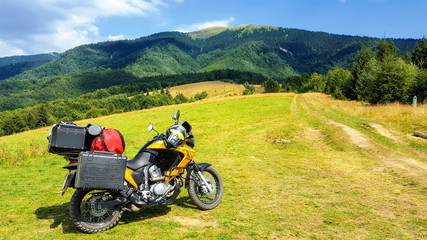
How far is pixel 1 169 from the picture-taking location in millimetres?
13867

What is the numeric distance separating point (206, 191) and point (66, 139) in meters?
3.75

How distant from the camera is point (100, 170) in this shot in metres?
5.80

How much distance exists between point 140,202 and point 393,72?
134 feet

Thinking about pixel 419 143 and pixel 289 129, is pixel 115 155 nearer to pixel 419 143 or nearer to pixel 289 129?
pixel 419 143

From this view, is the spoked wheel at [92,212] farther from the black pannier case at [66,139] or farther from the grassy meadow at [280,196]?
the black pannier case at [66,139]

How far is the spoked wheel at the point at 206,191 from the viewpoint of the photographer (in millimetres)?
7359

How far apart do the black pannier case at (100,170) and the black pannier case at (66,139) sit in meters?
0.38

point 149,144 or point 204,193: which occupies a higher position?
point 149,144

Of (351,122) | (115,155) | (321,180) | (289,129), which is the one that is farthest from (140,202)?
(351,122)

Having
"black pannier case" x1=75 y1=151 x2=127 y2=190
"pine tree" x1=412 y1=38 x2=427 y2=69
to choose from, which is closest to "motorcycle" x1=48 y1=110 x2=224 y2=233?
"black pannier case" x1=75 y1=151 x2=127 y2=190

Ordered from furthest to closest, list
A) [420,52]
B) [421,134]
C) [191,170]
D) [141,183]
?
[420,52], [421,134], [191,170], [141,183]

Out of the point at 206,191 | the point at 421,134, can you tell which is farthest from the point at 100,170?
the point at 421,134

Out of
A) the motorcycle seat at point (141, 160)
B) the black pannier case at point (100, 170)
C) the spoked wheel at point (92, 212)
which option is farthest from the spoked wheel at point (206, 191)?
the black pannier case at point (100, 170)

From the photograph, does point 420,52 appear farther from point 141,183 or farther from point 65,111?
point 65,111
